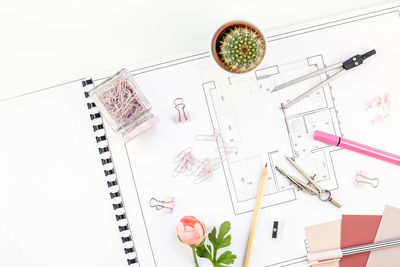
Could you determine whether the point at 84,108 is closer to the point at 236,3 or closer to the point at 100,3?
the point at 100,3

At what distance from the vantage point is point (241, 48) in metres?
0.74

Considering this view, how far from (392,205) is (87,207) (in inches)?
26.7

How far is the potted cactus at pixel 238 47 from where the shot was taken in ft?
2.42

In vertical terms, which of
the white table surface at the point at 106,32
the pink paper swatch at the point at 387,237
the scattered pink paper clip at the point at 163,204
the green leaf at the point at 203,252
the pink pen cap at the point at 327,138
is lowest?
the pink paper swatch at the point at 387,237

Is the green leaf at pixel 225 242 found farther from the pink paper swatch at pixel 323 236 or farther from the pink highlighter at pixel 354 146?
the pink highlighter at pixel 354 146

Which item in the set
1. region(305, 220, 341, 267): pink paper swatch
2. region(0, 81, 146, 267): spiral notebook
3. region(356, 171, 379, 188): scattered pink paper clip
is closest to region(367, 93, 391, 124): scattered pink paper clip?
region(356, 171, 379, 188): scattered pink paper clip

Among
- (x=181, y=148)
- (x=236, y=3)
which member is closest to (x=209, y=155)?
(x=181, y=148)

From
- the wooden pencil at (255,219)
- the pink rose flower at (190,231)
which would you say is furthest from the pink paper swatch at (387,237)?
the pink rose flower at (190,231)

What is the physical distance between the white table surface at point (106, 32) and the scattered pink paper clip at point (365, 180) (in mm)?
371

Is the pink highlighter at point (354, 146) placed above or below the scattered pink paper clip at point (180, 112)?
below

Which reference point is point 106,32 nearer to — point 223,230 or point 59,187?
point 59,187

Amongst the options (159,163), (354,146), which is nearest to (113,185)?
(159,163)

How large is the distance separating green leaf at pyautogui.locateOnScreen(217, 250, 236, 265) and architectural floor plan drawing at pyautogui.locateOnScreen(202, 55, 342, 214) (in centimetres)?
9

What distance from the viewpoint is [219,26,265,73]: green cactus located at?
2.42ft
